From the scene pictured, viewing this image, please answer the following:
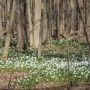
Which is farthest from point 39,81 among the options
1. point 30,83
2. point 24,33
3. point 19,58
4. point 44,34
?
point 44,34

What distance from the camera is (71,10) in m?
47.4

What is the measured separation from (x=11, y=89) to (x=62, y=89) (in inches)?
57.6

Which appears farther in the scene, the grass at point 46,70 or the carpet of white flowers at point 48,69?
the carpet of white flowers at point 48,69

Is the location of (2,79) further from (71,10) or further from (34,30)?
(71,10)

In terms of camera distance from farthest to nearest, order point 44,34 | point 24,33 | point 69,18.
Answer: point 69,18, point 44,34, point 24,33

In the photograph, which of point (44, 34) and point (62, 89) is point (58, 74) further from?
point (44, 34)

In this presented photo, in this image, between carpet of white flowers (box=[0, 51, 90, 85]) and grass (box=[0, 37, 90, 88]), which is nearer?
grass (box=[0, 37, 90, 88])

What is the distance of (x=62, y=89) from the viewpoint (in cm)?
1031

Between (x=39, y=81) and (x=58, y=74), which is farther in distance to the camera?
(x=58, y=74)

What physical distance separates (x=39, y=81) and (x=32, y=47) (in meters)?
12.9

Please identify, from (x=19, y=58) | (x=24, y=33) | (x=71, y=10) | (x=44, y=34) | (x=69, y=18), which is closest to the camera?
(x=19, y=58)

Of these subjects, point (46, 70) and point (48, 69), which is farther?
point (48, 69)

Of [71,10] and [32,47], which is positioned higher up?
[71,10]

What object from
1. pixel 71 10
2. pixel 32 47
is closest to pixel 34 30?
pixel 32 47
